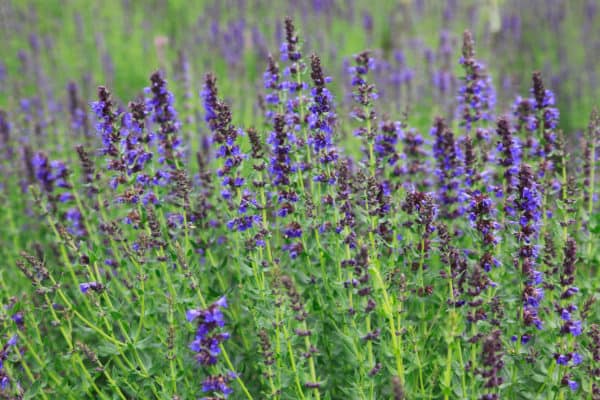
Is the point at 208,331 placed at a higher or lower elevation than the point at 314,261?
lower

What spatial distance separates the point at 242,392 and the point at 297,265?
3.92 ft

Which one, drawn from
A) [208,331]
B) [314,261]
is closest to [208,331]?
[208,331]

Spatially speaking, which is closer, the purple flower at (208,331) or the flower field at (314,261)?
the purple flower at (208,331)

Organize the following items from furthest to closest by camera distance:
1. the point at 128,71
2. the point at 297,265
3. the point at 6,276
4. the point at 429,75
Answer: the point at 128,71, the point at 429,75, the point at 6,276, the point at 297,265

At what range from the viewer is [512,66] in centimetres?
1536

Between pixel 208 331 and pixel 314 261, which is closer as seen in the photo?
pixel 208 331

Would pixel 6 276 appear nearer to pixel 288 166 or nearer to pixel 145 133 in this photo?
pixel 145 133

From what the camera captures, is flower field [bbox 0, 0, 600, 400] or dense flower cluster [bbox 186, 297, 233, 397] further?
flower field [bbox 0, 0, 600, 400]

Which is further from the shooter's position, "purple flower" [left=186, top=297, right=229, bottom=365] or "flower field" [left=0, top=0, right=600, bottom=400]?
"flower field" [left=0, top=0, right=600, bottom=400]

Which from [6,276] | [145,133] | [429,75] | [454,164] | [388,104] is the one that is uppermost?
[429,75]

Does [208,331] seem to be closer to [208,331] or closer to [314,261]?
[208,331]

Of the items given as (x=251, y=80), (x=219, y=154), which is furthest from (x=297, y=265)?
(x=251, y=80)

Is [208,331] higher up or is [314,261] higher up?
[314,261]

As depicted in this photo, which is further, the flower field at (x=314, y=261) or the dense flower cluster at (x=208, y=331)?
the flower field at (x=314, y=261)
